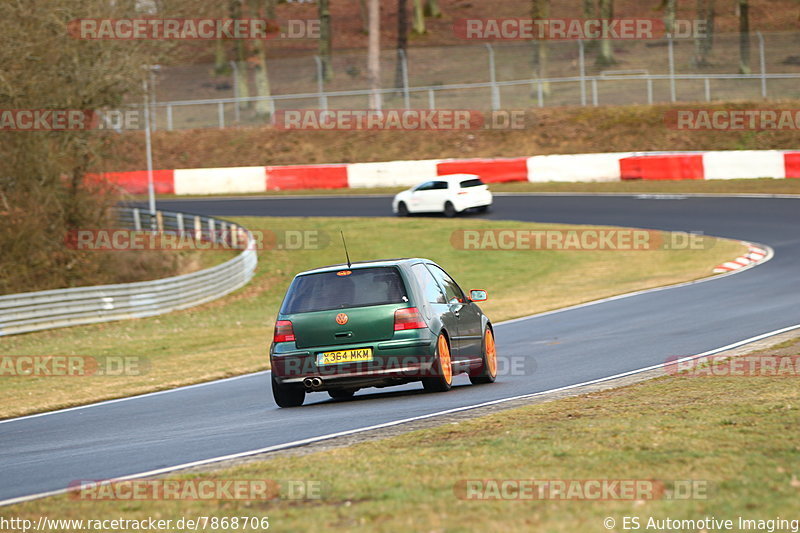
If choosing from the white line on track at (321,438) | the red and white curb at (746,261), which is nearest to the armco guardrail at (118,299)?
the red and white curb at (746,261)

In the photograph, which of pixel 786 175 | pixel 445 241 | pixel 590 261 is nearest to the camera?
pixel 590 261

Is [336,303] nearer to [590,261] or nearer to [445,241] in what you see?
[590,261]

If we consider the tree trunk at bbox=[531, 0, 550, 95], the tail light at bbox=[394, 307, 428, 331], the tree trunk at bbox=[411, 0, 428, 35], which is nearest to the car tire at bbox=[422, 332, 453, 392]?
the tail light at bbox=[394, 307, 428, 331]

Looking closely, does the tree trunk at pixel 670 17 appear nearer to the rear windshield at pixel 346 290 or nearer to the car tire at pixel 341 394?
the car tire at pixel 341 394

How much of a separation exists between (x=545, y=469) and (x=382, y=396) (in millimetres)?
5932

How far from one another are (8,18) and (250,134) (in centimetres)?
2765

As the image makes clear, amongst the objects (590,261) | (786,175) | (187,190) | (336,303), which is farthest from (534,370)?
(187,190)

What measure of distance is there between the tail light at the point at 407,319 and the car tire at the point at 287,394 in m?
1.22

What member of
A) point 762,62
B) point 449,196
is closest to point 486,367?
point 449,196

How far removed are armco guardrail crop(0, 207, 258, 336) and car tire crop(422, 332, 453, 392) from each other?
1354 cm

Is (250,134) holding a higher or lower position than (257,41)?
lower

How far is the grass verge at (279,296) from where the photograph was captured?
16844mm

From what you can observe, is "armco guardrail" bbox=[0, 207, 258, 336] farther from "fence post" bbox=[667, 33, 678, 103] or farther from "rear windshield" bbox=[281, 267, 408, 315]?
"fence post" bbox=[667, 33, 678, 103]

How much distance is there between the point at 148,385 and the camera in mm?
15859
